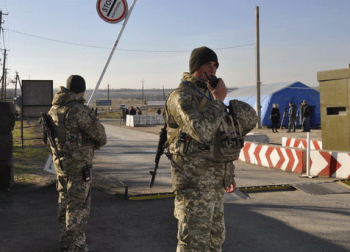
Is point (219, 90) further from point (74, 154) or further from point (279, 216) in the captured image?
point (279, 216)

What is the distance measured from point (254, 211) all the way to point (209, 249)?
3.31m

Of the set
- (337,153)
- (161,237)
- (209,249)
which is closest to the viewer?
(209,249)

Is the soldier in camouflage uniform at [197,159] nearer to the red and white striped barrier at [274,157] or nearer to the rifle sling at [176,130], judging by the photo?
the rifle sling at [176,130]

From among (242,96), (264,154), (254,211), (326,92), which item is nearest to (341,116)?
(326,92)

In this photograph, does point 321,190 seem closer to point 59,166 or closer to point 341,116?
point 341,116

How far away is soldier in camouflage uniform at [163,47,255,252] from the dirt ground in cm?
171

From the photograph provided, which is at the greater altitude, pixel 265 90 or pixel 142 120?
pixel 265 90

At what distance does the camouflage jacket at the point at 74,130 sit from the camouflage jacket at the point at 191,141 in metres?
1.52

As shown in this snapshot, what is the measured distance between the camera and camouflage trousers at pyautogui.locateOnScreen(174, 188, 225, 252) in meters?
3.14

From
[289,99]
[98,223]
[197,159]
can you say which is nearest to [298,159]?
[98,223]

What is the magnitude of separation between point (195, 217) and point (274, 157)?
28.1 ft

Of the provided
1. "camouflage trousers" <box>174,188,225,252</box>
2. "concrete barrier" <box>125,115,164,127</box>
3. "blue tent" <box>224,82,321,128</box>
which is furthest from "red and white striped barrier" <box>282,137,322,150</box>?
"concrete barrier" <box>125,115,164,127</box>

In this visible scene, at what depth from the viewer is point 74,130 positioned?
4.63 meters

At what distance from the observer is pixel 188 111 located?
3.00 m
